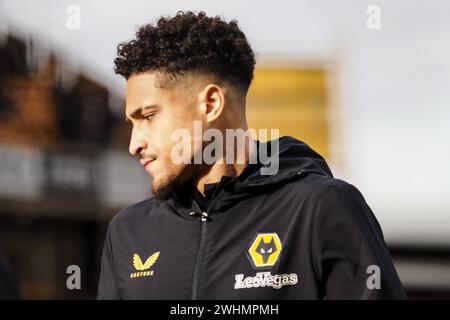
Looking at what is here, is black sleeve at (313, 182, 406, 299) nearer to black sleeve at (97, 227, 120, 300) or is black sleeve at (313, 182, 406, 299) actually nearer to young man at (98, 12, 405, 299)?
young man at (98, 12, 405, 299)

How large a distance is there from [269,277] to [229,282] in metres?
0.14

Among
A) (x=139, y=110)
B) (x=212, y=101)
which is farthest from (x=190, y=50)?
(x=139, y=110)

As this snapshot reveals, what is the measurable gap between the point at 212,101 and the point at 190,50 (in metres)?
0.21

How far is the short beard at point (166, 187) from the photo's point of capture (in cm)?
308

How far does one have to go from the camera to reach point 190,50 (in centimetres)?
320

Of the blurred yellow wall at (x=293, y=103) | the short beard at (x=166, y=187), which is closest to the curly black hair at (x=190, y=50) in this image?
the short beard at (x=166, y=187)

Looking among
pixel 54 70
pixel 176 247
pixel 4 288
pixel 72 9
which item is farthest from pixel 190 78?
pixel 54 70

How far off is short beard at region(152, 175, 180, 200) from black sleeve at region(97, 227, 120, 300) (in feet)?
1.15

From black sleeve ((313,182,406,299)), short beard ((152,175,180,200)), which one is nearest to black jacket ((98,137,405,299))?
black sleeve ((313,182,406,299))

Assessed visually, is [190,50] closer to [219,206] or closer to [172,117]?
[172,117]

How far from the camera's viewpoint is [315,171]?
3115 mm

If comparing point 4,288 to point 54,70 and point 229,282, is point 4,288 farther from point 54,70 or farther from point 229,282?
point 54,70

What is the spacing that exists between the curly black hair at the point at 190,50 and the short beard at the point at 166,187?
0.34 m

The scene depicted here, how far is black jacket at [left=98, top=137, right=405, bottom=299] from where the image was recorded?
283cm
